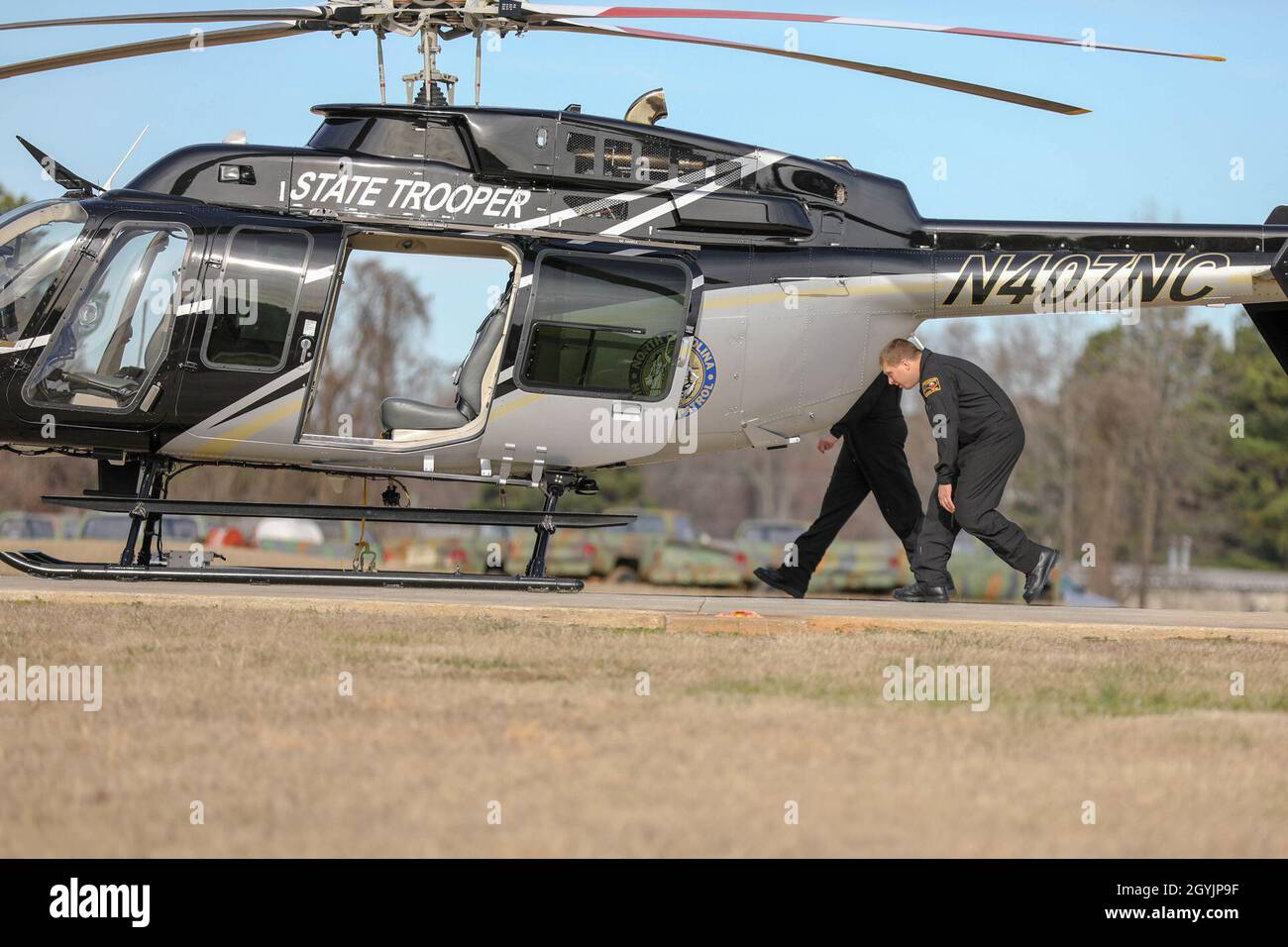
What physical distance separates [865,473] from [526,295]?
3.53 metres

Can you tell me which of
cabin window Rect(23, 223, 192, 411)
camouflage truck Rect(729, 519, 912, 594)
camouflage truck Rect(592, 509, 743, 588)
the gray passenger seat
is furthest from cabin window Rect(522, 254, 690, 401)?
camouflage truck Rect(729, 519, 912, 594)

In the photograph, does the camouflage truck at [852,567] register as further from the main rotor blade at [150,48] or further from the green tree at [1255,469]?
the green tree at [1255,469]

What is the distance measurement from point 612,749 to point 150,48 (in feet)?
25.5

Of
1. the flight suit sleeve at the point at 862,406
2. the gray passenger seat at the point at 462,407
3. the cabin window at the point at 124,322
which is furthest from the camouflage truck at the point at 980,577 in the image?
the cabin window at the point at 124,322

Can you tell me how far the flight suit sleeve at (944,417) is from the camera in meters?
9.98

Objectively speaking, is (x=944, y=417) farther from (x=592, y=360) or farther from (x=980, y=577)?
→ (x=980, y=577)

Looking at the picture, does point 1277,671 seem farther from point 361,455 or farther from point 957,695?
point 361,455

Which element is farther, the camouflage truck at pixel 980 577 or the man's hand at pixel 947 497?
the camouflage truck at pixel 980 577

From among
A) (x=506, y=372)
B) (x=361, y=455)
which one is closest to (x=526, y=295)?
(x=506, y=372)

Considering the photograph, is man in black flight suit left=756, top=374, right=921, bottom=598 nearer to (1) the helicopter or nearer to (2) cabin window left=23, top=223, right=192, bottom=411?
(1) the helicopter

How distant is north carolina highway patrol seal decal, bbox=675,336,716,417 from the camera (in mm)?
10570

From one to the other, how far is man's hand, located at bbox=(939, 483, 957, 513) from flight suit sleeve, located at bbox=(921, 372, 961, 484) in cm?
4

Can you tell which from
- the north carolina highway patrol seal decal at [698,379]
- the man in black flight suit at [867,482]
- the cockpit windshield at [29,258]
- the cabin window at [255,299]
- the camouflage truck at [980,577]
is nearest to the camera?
the cockpit windshield at [29,258]

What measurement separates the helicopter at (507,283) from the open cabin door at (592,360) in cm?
2
